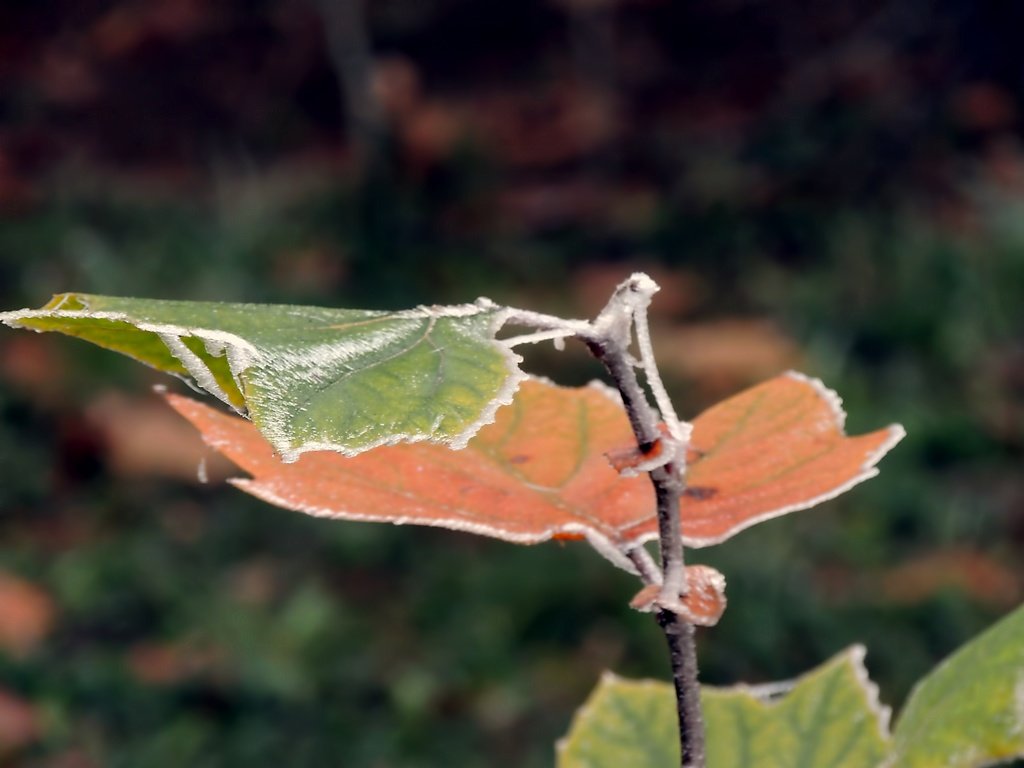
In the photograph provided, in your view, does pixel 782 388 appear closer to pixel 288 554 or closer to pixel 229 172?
pixel 288 554

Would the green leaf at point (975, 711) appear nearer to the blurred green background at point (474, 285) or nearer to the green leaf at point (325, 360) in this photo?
the green leaf at point (325, 360)

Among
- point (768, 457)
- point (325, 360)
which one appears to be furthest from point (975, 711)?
point (325, 360)

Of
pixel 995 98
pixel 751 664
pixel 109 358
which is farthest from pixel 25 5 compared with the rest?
pixel 751 664

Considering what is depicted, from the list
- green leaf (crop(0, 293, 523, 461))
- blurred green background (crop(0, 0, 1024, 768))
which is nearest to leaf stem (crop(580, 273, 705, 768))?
green leaf (crop(0, 293, 523, 461))

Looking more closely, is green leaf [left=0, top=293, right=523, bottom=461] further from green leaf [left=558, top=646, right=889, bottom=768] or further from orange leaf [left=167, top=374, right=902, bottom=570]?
green leaf [left=558, top=646, right=889, bottom=768]

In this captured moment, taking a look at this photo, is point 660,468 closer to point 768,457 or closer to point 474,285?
point 768,457

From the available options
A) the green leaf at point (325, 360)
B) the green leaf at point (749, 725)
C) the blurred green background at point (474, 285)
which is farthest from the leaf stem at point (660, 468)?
the blurred green background at point (474, 285)
